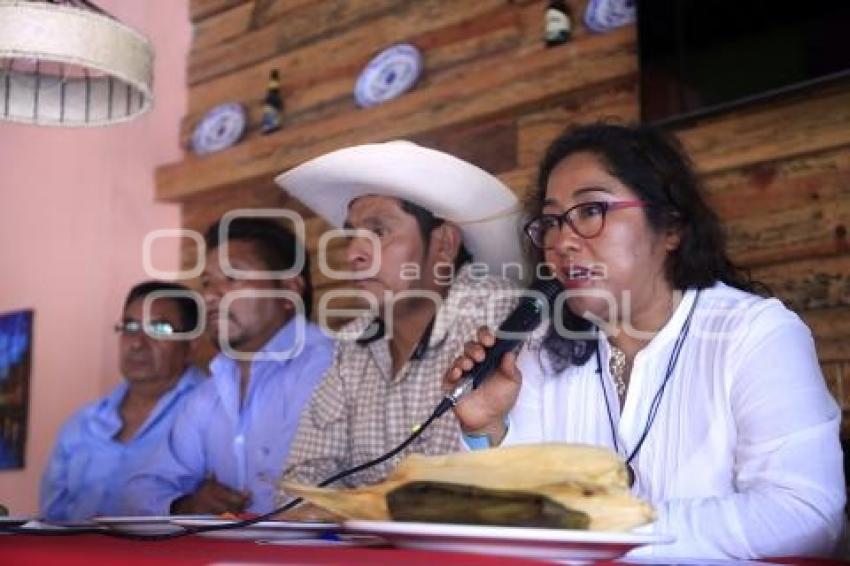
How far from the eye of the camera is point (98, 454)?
302 cm

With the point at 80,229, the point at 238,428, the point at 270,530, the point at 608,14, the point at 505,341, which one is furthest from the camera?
the point at 80,229

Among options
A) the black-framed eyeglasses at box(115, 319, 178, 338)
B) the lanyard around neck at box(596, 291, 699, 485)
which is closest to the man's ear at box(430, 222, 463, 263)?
the lanyard around neck at box(596, 291, 699, 485)

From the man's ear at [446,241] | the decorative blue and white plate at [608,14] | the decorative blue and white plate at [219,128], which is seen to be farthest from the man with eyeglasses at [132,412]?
the decorative blue and white plate at [608,14]

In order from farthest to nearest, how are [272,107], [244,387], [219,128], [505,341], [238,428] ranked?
[219,128], [272,107], [244,387], [238,428], [505,341]

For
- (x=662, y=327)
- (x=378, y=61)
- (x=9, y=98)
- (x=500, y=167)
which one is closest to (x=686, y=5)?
(x=500, y=167)

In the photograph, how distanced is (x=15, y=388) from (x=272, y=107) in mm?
1529

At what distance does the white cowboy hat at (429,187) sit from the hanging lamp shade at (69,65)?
39 cm

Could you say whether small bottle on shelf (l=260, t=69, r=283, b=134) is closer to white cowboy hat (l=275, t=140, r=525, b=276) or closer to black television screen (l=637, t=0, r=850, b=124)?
white cowboy hat (l=275, t=140, r=525, b=276)

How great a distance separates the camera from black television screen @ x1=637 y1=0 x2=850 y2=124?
198cm

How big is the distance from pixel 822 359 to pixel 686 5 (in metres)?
0.77

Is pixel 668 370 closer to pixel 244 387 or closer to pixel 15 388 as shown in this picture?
pixel 244 387

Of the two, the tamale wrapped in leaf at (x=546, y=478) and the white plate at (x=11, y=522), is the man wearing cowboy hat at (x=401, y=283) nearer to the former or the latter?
the white plate at (x=11, y=522)

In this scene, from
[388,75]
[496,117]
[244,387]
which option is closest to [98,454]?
[244,387]

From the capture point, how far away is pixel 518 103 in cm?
263
